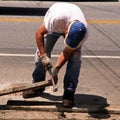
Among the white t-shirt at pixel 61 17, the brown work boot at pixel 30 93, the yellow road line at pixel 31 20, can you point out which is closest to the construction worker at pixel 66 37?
the white t-shirt at pixel 61 17

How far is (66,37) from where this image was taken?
5.17m

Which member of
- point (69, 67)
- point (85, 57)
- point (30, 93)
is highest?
point (69, 67)

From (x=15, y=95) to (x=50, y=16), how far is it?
134cm

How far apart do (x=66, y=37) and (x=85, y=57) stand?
10.1ft

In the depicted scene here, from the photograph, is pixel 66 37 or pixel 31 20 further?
pixel 31 20

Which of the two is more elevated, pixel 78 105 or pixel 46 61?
pixel 46 61

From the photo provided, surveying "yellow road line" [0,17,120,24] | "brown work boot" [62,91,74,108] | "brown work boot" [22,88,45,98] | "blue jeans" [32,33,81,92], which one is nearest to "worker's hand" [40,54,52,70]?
"blue jeans" [32,33,81,92]

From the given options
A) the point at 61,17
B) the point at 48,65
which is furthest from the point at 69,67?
the point at 61,17

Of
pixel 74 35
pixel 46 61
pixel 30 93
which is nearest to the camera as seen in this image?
pixel 74 35

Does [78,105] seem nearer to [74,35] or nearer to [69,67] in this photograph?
[69,67]

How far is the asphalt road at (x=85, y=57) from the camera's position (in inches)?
251

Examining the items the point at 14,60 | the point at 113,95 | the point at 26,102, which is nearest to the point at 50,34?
the point at 26,102

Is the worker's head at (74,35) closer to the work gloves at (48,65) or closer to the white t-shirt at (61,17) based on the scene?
the white t-shirt at (61,17)

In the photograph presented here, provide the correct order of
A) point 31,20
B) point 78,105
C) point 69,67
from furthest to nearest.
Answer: point 31,20 < point 78,105 < point 69,67
